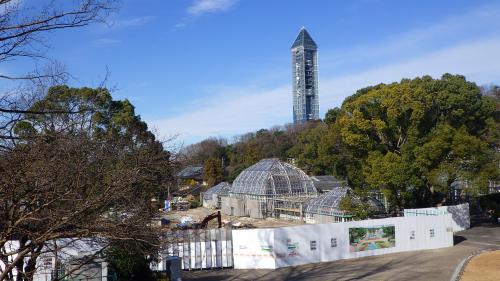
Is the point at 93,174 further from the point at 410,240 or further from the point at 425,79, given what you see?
the point at 425,79

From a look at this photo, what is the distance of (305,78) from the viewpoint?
147 m

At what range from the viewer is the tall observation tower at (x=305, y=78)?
143875 mm

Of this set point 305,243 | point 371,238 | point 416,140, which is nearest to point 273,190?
point 416,140

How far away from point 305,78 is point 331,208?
117 meters

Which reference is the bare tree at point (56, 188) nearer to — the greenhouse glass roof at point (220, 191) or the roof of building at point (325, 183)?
the roof of building at point (325, 183)

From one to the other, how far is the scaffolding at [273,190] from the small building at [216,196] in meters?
4.54

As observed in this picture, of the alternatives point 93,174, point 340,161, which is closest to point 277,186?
point 340,161

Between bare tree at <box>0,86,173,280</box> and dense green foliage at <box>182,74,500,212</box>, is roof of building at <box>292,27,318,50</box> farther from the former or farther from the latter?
bare tree at <box>0,86,173,280</box>

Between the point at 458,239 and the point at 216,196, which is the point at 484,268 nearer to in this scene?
the point at 458,239

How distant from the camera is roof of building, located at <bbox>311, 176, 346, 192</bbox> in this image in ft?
168

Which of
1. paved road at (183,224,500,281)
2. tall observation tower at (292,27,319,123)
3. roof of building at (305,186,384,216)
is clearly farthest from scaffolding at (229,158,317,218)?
tall observation tower at (292,27,319,123)

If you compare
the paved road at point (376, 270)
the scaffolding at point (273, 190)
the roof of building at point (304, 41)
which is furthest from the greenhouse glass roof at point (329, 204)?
the roof of building at point (304, 41)

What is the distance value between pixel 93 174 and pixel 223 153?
73690 mm

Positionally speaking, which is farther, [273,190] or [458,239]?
[273,190]
